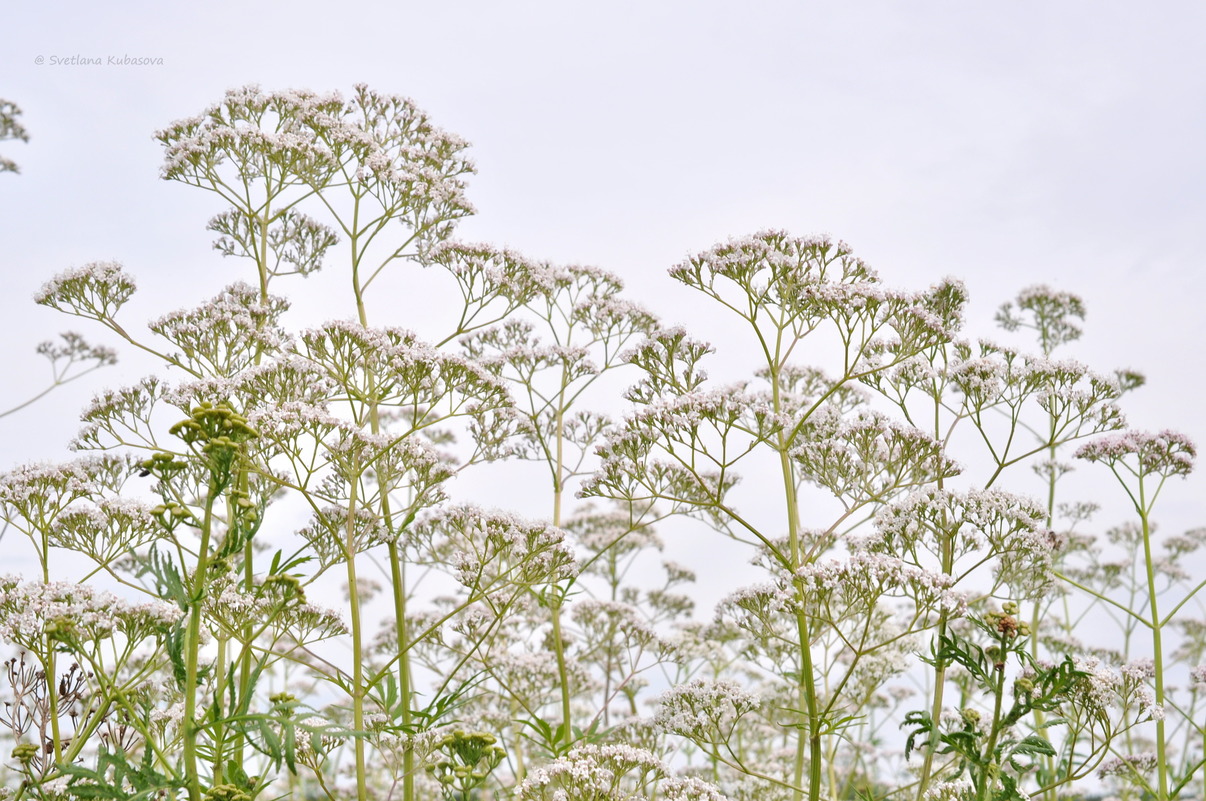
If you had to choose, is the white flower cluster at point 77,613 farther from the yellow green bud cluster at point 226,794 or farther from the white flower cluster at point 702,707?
the white flower cluster at point 702,707

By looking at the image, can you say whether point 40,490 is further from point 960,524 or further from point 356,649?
point 960,524

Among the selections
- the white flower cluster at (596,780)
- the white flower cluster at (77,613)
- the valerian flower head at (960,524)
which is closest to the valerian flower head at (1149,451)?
the valerian flower head at (960,524)

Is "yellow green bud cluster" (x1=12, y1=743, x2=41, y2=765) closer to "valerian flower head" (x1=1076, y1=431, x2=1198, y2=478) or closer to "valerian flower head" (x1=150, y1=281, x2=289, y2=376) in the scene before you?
"valerian flower head" (x1=150, y1=281, x2=289, y2=376)

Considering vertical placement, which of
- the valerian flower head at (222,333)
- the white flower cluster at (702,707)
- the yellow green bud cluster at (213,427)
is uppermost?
the valerian flower head at (222,333)

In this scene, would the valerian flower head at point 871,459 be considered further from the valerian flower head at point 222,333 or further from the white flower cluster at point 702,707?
the valerian flower head at point 222,333

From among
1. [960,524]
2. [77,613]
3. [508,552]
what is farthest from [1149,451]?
[77,613]

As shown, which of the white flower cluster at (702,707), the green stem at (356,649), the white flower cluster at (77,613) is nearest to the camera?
the white flower cluster at (77,613)

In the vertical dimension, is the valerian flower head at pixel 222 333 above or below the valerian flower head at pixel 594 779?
above

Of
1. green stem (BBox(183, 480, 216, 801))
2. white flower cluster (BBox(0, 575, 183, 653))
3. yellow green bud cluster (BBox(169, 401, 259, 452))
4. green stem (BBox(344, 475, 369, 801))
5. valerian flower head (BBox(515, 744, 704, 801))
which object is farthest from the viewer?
green stem (BBox(344, 475, 369, 801))

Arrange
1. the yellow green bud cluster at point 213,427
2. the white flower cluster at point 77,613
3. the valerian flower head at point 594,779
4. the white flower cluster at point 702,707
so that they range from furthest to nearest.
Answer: the white flower cluster at point 702,707 < the valerian flower head at point 594,779 < the white flower cluster at point 77,613 < the yellow green bud cluster at point 213,427

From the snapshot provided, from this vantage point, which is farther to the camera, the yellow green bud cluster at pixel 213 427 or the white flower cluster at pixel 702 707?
the white flower cluster at pixel 702 707

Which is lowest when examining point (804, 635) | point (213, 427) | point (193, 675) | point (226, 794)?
point (226, 794)

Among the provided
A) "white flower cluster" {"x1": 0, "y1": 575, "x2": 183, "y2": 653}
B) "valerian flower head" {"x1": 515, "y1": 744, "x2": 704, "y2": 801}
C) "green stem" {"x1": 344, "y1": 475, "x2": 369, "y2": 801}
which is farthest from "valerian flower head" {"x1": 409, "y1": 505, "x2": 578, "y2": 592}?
"white flower cluster" {"x1": 0, "y1": 575, "x2": 183, "y2": 653}

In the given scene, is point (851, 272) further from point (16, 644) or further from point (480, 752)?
point (16, 644)
